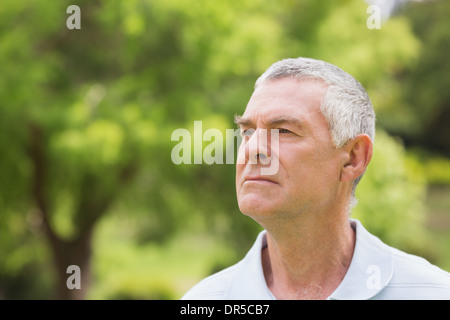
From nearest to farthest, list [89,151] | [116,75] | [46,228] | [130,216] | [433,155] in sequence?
[89,151] → [116,75] → [46,228] → [130,216] → [433,155]

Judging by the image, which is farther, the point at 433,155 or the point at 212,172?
the point at 433,155

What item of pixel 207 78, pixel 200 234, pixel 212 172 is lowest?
pixel 200 234

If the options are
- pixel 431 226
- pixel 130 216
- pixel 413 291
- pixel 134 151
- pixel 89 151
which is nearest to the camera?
pixel 413 291

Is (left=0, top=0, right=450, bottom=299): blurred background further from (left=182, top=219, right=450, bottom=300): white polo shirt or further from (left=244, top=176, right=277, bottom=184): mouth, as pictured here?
(left=244, top=176, right=277, bottom=184): mouth

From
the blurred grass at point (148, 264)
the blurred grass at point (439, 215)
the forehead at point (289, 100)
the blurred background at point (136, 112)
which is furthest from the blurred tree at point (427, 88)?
the forehead at point (289, 100)

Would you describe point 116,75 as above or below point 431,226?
above

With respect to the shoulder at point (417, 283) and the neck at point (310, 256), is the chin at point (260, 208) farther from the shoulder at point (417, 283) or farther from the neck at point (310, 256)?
the shoulder at point (417, 283)

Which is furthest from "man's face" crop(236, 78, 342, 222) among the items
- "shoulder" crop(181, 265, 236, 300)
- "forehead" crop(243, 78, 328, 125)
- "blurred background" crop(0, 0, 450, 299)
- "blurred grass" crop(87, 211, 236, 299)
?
"blurred grass" crop(87, 211, 236, 299)

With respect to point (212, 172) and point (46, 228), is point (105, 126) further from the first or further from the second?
point (46, 228)

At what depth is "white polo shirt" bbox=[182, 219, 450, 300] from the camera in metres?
1.58

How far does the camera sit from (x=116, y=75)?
10633 mm

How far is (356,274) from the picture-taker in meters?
1.64
